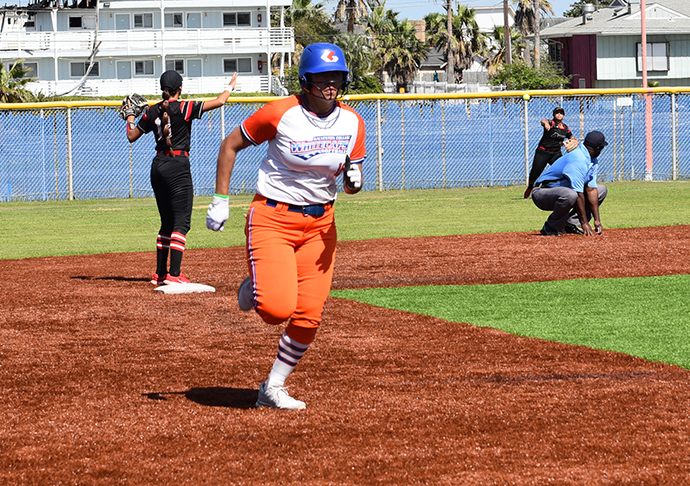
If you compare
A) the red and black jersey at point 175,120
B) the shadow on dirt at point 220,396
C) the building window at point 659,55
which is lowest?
the shadow on dirt at point 220,396

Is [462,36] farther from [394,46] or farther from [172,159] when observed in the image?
[172,159]

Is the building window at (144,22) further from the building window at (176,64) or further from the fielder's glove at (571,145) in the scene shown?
the fielder's glove at (571,145)

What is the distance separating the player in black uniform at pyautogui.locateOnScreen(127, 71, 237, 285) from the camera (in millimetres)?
9172

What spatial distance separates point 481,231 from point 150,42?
43385 millimetres

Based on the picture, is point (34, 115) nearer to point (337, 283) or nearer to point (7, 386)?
point (337, 283)

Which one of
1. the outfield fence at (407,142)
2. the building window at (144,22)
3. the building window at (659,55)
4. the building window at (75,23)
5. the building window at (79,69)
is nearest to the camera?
the outfield fence at (407,142)

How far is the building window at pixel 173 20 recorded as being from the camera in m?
56.9

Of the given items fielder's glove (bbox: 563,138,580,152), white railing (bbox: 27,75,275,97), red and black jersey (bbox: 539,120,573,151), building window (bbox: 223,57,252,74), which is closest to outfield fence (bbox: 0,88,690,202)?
red and black jersey (bbox: 539,120,573,151)

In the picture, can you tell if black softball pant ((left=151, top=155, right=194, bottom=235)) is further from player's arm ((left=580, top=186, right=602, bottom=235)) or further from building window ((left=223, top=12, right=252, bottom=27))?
building window ((left=223, top=12, right=252, bottom=27))

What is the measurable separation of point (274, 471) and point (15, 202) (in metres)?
18.8

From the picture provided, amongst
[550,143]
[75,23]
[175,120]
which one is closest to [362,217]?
[550,143]

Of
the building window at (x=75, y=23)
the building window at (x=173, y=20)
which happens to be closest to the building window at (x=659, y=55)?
the building window at (x=173, y=20)

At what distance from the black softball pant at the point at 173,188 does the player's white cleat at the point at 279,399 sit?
4.45 m

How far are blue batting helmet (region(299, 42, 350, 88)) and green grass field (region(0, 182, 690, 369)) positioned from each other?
2898 millimetres
